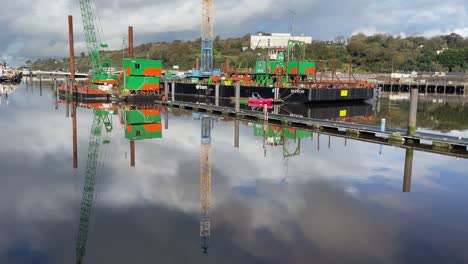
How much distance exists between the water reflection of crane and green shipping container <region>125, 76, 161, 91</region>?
2296cm

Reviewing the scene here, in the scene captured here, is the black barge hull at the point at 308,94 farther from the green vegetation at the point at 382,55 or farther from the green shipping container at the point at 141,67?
the green vegetation at the point at 382,55

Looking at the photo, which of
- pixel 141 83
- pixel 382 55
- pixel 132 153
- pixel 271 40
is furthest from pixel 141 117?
pixel 271 40

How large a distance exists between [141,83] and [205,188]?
34.9 metres

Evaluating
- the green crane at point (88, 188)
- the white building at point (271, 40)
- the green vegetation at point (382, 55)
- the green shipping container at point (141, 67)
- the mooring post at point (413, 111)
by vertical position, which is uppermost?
the white building at point (271, 40)

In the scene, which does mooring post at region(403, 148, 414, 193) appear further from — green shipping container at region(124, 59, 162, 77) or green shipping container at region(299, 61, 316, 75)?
green shipping container at region(299, 61, 316, 75)

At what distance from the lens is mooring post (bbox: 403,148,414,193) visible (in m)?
13.3

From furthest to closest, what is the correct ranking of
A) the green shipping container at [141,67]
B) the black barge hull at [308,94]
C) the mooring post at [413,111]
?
the black barge hull at [308,94], the green shipping container at [141,67], the mooring post at [413,111]

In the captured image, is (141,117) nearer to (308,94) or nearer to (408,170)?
(408,170)

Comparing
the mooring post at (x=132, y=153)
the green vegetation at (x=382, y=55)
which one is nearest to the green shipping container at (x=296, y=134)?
the mooring post at (x=132, y=153)

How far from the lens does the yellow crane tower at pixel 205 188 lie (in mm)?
9070

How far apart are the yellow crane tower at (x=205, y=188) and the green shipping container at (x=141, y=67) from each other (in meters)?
23.3

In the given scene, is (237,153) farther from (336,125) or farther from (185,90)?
(185,90)

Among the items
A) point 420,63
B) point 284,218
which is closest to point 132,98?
point 284,218

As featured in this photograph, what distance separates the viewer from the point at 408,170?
15406 mm
